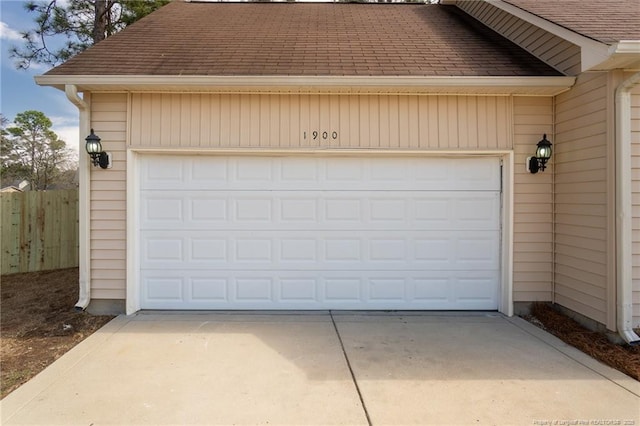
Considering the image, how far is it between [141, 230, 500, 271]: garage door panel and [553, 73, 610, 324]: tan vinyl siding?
0.80 metres

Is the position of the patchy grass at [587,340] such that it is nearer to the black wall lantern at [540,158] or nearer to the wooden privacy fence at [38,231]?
the black wall lantern at [540,158]

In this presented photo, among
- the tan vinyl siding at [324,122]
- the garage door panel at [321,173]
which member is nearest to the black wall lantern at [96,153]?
the tan vinyl siding at [324,122]

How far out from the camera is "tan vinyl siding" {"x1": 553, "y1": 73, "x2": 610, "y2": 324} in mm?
3725

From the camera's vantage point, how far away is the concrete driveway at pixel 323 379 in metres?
2.45

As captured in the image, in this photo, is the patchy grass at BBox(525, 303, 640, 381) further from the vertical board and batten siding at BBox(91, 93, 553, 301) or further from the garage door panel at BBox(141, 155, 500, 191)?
the garage door panel at BBox(141, 155, 500, 191)

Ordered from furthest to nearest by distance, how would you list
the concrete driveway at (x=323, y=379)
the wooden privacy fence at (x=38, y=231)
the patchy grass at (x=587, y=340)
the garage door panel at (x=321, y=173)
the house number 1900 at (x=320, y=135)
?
the wooden privacy fence at (x=38, y=231), the garage door panel at (x=321, y=173), the house number 1900 at (x=320, y=135), the patchy grass at (x=587, y=340), the concrete driveway at (x=323, y=379)

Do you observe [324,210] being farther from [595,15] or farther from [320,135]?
[595,15]

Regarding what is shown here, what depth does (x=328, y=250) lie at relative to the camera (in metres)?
4.62

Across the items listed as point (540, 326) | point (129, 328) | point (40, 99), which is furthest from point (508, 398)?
point (40, 99)

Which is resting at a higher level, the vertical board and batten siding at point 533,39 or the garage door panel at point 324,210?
the vertical board and batten siding at point 533,39

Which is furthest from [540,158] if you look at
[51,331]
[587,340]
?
[51,331]

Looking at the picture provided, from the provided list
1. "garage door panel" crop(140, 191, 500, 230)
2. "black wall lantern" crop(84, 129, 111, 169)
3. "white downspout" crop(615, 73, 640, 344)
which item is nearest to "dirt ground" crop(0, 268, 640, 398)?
"white downspout" crop(615, 73, 640, 344)

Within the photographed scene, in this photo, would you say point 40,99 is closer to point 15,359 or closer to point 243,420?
point 15,359

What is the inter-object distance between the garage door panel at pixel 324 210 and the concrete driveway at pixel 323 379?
4.10ft
